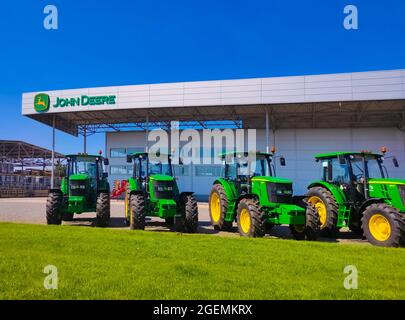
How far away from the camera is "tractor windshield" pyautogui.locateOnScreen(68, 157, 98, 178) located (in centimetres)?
1364

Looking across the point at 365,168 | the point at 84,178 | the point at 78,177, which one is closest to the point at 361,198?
the point at 365,168

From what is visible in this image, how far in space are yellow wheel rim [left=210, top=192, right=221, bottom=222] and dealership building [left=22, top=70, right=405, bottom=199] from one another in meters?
13.0

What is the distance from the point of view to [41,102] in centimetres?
2828

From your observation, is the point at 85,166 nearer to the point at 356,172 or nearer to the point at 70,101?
the point at 356,172

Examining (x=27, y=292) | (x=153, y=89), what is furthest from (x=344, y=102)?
(x=27, y=292)

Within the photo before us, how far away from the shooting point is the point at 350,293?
15.6 feet

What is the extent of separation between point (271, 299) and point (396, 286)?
1958 mm

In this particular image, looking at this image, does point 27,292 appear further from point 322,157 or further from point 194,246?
point 322,157

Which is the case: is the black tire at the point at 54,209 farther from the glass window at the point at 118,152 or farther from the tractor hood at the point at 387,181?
the glass window at the point at 118,152

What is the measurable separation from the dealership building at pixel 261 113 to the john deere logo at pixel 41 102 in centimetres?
8

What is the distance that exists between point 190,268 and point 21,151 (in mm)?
43674

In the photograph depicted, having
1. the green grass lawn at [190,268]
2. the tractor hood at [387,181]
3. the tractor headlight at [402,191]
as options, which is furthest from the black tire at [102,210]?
the tractor headlight at [402,191]

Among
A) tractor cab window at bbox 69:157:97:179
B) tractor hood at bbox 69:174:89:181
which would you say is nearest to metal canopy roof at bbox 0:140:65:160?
tractor cab window at bbox 69:157:97:179

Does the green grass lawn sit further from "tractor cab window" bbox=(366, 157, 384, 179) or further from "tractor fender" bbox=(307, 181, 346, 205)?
"tractor cab window" bbox=(366, 157, 384, 179)
